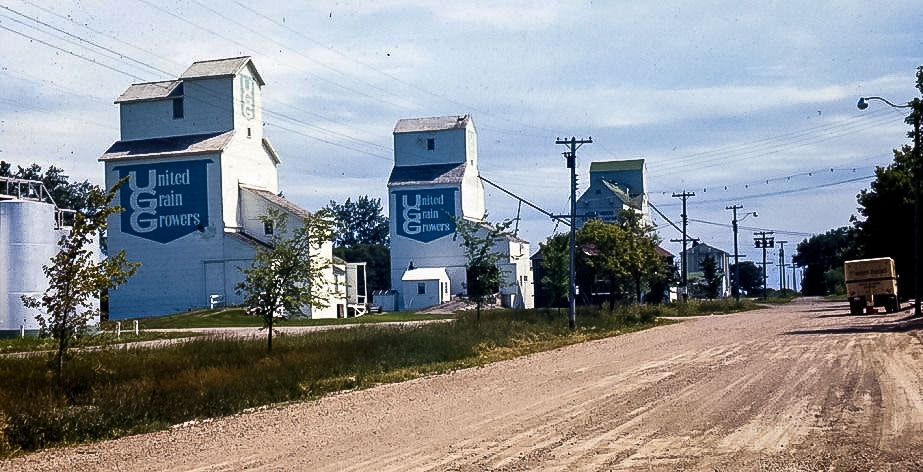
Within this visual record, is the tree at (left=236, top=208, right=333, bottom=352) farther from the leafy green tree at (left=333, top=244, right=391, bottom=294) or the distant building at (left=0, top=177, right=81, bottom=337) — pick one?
the leafy green tree at (left=333, top=244, right=391, bottom=294)

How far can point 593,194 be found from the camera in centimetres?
12469

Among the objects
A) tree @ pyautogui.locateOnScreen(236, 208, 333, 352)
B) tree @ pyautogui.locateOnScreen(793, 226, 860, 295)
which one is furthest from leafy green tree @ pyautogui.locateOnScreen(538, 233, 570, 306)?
tree @ pyautogui.locateOnScreen(793, 226, 860, 295)

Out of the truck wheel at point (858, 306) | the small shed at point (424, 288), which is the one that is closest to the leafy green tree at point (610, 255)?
the truck wheel at point (858, 306)

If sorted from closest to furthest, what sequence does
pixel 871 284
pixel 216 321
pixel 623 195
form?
pixel 871 284 → pixel 216 321 → pixel 623 195

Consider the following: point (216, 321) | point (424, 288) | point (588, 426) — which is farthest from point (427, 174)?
point (588, 426)

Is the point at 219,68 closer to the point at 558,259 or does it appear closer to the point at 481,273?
the point at 558,259

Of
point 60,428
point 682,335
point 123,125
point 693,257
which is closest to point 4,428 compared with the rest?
point 60,428

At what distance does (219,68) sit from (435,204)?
2409 centimetres

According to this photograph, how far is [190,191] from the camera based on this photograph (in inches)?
2879

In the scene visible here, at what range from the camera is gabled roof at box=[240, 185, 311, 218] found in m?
73.9

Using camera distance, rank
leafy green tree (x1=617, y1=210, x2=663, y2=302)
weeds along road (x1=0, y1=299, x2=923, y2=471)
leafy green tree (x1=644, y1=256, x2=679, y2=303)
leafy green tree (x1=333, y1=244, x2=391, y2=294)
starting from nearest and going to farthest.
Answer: weeds along road (x1=0, y1=299, x2=923, y2=471) → leafy green tree (x1=617, y1=210, x2=663, y2=302) → leafy green tree (x1=644, y1=256, x2=679, y2=303) → leafy green tree (x1=333, y1=244, x2=391, y2=294)

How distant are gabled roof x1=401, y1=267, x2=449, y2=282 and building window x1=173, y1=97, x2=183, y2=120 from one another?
23.8 meters

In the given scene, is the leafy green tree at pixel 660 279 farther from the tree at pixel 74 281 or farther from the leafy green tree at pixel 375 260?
the tree at pixel 74 281

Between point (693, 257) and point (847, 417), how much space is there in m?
150
